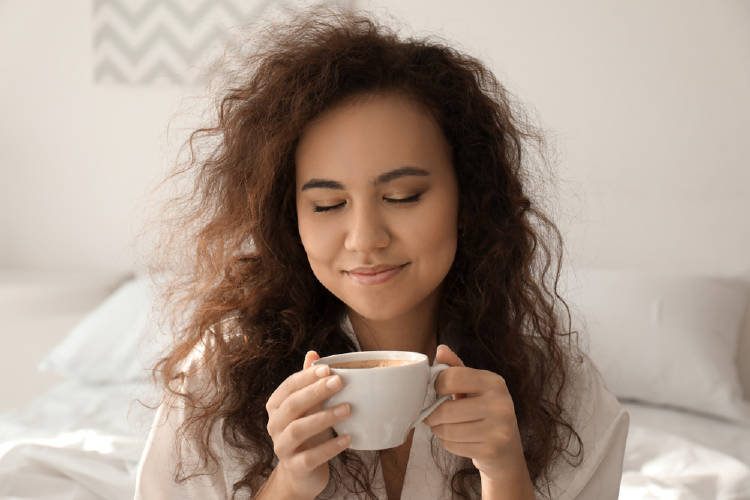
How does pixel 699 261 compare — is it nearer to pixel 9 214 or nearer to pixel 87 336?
pixel 87 336

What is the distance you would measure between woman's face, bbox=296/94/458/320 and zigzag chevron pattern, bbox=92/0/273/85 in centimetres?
196

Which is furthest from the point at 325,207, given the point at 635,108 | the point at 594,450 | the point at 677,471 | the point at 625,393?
the point at 635,108

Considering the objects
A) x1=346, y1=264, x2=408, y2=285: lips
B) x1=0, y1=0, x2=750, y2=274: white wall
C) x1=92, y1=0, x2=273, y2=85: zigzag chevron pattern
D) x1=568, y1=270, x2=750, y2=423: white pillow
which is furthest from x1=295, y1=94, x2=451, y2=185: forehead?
x1=92, y1=0, x2=273, y2=85: zigzag chevron pattern

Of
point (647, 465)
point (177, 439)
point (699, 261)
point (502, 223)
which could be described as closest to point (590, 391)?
point (502, 223)

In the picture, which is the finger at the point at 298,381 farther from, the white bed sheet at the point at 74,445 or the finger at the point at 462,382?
the white bed sheet at the point at 74,445

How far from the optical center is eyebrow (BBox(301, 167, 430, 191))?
96 centimetres

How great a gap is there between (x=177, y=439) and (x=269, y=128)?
0.46m

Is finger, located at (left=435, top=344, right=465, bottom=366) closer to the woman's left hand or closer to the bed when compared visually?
the woman's left hand

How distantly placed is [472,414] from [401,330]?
1.14 feet

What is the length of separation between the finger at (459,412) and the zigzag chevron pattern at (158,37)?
2.28m

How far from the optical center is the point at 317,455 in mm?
790

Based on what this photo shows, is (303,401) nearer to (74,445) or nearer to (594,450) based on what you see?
(594,450)

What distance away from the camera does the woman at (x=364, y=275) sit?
0.98 m

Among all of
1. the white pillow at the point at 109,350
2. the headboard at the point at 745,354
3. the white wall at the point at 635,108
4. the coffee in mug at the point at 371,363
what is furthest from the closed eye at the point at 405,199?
the headboard at the point at 745,354
